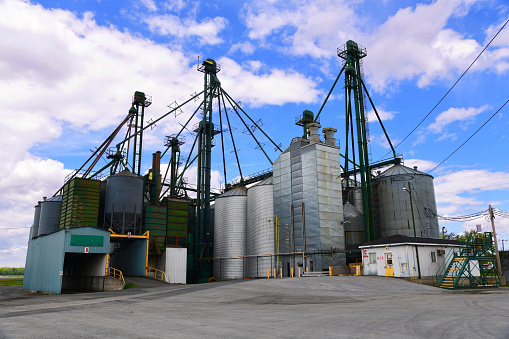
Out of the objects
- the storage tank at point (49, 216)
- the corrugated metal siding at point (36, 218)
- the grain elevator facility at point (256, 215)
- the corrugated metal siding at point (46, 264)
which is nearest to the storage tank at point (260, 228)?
the grain elevator facility at point (256, 215)

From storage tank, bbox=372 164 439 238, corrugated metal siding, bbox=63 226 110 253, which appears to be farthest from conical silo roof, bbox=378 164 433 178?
corrugated metal siding, bbox=63 226 110 253

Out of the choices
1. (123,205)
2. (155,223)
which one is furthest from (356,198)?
(123,205)

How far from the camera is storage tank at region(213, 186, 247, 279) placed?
52656 millimetres

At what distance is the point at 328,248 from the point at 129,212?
24130mm

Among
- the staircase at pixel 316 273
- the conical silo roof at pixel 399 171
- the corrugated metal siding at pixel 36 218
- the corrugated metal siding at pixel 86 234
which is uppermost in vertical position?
the conical silo roof at pixel 399 171

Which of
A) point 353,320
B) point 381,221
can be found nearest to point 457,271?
point 381,221

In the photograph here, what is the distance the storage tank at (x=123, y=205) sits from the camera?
46406 mm

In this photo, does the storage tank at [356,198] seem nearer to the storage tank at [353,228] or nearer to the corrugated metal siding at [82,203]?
the storage tank at [353,228]

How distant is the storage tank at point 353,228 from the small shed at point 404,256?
9907 millimetres

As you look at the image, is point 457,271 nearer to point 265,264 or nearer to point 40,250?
point 265,264

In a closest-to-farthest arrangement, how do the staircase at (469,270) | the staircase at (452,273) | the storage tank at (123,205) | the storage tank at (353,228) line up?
1. the staircase at (469,270)
2. the staircase at (452,273)
3. the storage tank at (123,205)
4. the storage tank at (353,228)

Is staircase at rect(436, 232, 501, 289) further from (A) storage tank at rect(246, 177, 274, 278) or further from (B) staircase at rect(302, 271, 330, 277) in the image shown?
(A) storage tank at rect(246, 177, 274, 278)

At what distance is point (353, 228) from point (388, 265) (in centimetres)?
1390

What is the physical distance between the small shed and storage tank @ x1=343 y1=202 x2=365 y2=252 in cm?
991
